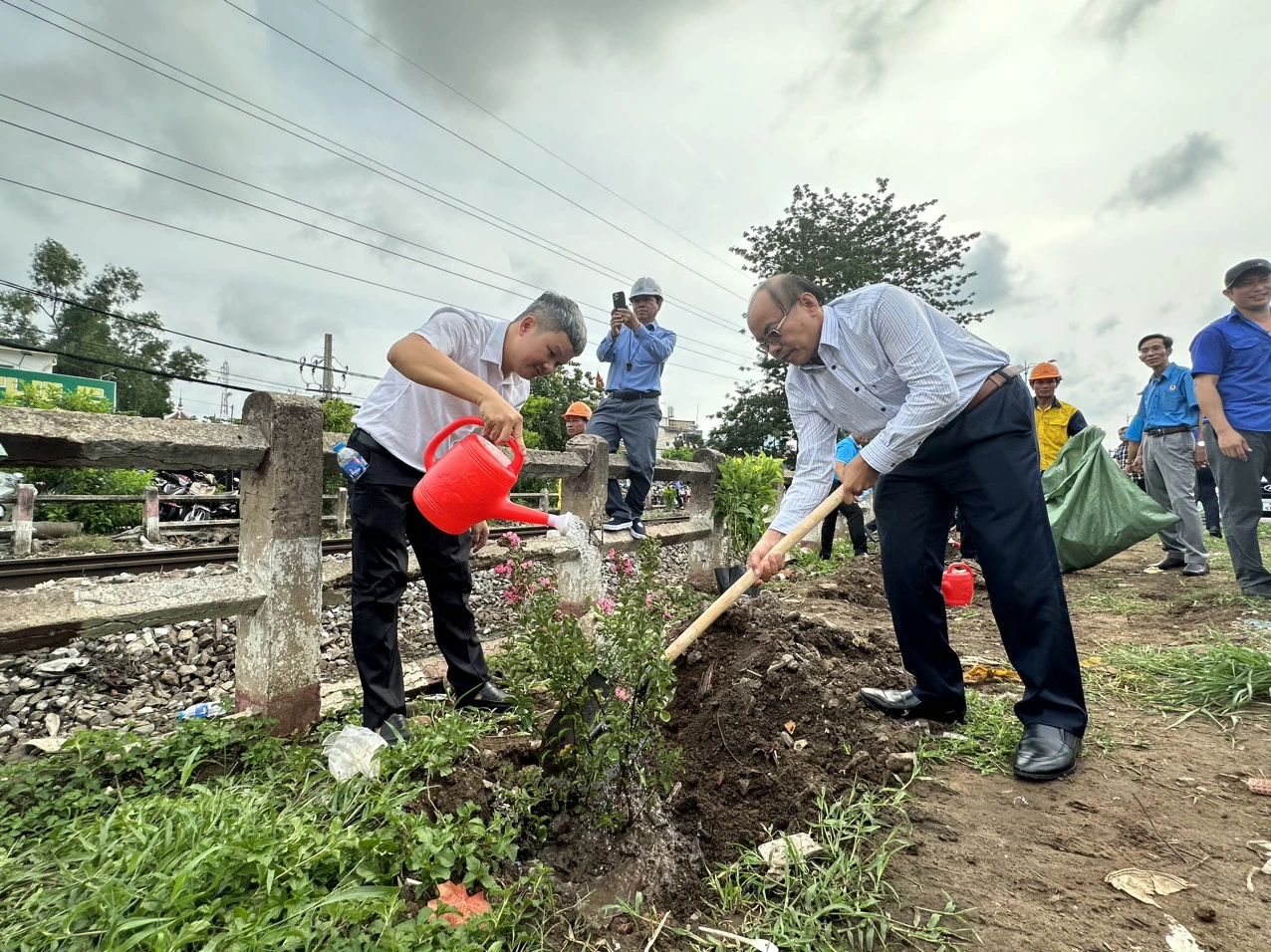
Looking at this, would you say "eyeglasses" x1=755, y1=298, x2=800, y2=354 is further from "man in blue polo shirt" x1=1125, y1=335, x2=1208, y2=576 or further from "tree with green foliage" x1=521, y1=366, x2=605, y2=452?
"tree with green foliage" x1=521, y1=366, x2=605, y2=452

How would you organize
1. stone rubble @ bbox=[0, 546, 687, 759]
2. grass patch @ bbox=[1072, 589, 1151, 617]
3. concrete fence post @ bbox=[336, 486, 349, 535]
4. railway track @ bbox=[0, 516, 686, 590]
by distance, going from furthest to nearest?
concrete fence post @ bbox=[336, 486, 349, 535]
railway track @ bbox=[0, 516, 686, 590]
grass patch @ bbox=[1072, 589, 1151, 617]
stone rubble @ bbox=[0, 546, 687, 759]

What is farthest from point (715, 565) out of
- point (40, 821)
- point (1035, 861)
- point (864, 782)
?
point (40, 821)

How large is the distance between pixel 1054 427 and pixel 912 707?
17.7 feet

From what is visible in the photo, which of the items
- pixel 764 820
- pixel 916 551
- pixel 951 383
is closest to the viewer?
pixel 764 820

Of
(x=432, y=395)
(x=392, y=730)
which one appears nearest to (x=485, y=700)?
(x=392, y=730)

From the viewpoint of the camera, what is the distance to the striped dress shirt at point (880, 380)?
7.48 ft

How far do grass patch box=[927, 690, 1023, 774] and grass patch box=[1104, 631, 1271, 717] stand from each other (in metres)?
0.70

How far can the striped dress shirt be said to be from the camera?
89.8 inches

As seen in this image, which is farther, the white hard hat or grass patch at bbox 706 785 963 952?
the white hard hat

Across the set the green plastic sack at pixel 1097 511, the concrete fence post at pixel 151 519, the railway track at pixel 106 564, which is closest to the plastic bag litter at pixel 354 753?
the railway track at pixel 106 564

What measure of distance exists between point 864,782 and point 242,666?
7.93 feet

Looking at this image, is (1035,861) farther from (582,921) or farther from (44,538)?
(44,538)

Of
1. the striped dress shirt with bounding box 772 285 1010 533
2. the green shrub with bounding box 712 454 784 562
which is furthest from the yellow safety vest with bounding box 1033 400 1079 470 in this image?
the striped dress shirt with bounding box 772 285 1010 533

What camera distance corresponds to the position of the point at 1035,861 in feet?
5.52
